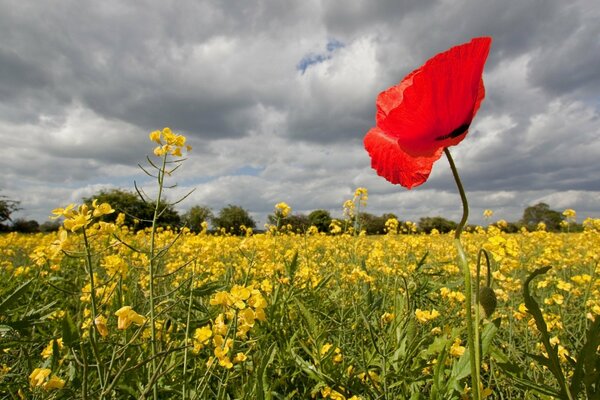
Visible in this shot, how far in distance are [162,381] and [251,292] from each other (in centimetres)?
69

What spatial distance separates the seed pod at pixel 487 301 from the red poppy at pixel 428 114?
27cm

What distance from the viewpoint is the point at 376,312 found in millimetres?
2469

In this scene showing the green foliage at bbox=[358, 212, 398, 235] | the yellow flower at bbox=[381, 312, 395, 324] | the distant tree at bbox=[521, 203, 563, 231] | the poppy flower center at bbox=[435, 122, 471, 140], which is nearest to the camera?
the poppy flower center at bbox=[435, 122, 471, 140]

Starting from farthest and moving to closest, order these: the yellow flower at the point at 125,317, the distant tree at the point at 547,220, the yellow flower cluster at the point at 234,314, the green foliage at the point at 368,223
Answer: the distant tree at the point at 547,220, the green foliage at the point at 368,223, the yellow flower cluster at the point at 234,314, the yellow flower at the point at 125,317

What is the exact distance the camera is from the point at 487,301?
76 cm

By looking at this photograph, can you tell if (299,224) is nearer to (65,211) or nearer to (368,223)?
(368,223)

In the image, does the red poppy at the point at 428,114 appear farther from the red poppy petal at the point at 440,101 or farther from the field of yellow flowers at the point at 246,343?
the field of yellow flowers at the point at 246,343

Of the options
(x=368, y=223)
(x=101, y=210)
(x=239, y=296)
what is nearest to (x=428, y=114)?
(x=239, y=296)

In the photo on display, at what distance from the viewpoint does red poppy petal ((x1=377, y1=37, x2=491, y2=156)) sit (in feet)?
2.07

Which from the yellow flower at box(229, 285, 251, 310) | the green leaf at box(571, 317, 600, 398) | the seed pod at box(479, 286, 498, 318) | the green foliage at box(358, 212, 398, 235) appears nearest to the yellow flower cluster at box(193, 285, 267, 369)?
the yellow flower at box(229, 285, 251, 310)

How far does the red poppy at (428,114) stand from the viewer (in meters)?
0.64

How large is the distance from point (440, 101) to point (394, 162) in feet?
0.46

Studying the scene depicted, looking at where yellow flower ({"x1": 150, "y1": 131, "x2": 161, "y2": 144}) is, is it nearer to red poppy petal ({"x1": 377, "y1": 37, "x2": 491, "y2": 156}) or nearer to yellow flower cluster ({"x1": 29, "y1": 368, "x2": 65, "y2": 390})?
yellow flower cluster ({"x1": 29, "y1": 368, "x2": 65, "y2": 390})

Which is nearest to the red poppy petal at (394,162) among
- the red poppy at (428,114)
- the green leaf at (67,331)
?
the red poppy at (428,114)
